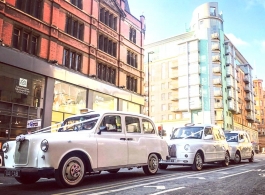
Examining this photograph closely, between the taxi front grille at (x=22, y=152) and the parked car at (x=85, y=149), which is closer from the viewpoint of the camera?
the parked car at (x=85, y=149)

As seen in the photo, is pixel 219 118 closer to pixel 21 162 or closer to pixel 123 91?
pixel 123 91

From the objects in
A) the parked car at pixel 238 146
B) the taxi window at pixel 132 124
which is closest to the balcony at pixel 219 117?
the parked car at pixel 238 146

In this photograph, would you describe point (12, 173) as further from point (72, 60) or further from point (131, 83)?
point (131, 83)

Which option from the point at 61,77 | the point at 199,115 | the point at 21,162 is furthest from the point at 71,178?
the point at 199,115

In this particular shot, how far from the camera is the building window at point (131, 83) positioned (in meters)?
27.6

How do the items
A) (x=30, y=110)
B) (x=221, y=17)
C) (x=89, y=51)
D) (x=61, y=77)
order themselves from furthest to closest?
1. (x=221, y=17)
2. (x=89, y=51)
3. (x=61, y=77)
4. (x=30, y=110)

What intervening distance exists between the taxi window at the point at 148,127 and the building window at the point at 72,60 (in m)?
12.7

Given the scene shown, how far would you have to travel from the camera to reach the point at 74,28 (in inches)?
855

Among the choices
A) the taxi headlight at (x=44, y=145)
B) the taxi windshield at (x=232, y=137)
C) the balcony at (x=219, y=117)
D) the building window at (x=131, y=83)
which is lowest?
the taxi headlight at (x=44, y=145)

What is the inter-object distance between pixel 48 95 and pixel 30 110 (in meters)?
1.66

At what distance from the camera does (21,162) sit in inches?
247

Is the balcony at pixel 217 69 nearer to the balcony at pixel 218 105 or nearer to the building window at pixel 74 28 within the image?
the balcony at pixel 218 105

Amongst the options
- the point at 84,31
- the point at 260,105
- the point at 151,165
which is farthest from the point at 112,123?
the point at 260,105

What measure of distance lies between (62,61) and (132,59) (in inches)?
413
